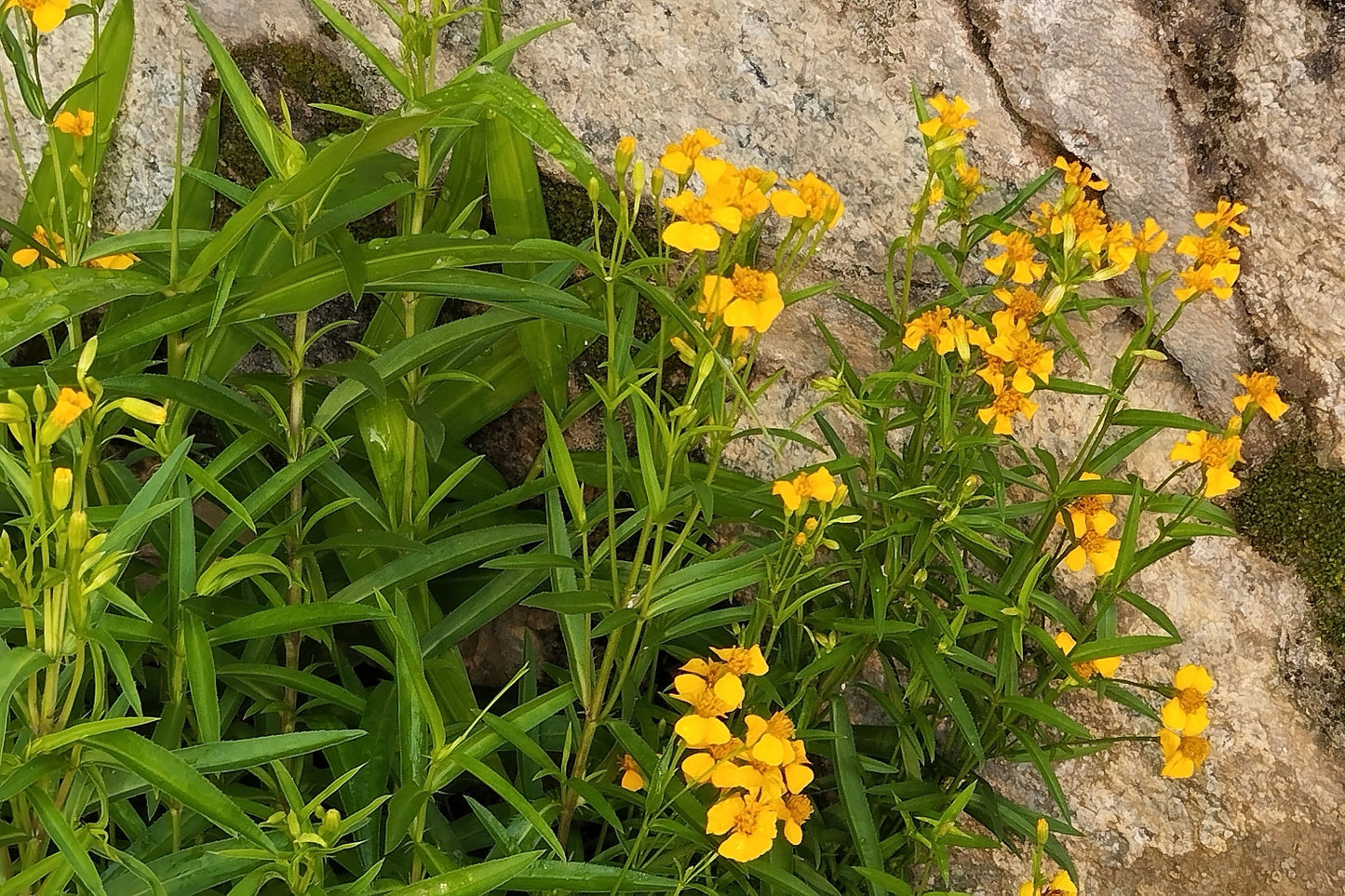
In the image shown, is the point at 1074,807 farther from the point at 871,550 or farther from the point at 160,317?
the point at 160,317

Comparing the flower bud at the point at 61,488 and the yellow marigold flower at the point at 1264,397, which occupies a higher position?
the yellow marigold flower at the point at 1264,397

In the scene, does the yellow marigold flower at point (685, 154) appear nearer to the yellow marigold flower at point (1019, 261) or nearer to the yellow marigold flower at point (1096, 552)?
the yellow marigold flower at point (1019, 261)

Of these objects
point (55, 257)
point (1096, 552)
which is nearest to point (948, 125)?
point (1096, 552)

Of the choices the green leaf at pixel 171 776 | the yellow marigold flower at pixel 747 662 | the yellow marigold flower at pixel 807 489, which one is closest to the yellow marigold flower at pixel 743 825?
the yellow marigold flower at pixel 747 662

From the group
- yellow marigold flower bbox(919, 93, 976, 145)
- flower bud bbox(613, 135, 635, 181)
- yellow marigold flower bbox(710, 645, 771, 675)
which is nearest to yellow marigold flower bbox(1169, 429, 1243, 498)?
yellow marigold flower bbox(919, 93, 976, 145)

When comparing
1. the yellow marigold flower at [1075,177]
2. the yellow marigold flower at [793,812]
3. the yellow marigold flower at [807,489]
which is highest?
the yellow marigold flower at [1075,177]

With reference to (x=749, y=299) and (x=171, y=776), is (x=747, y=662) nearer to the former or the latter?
(x=749, y=299)

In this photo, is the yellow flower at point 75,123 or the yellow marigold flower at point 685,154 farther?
the yellow flower at point 75,123
